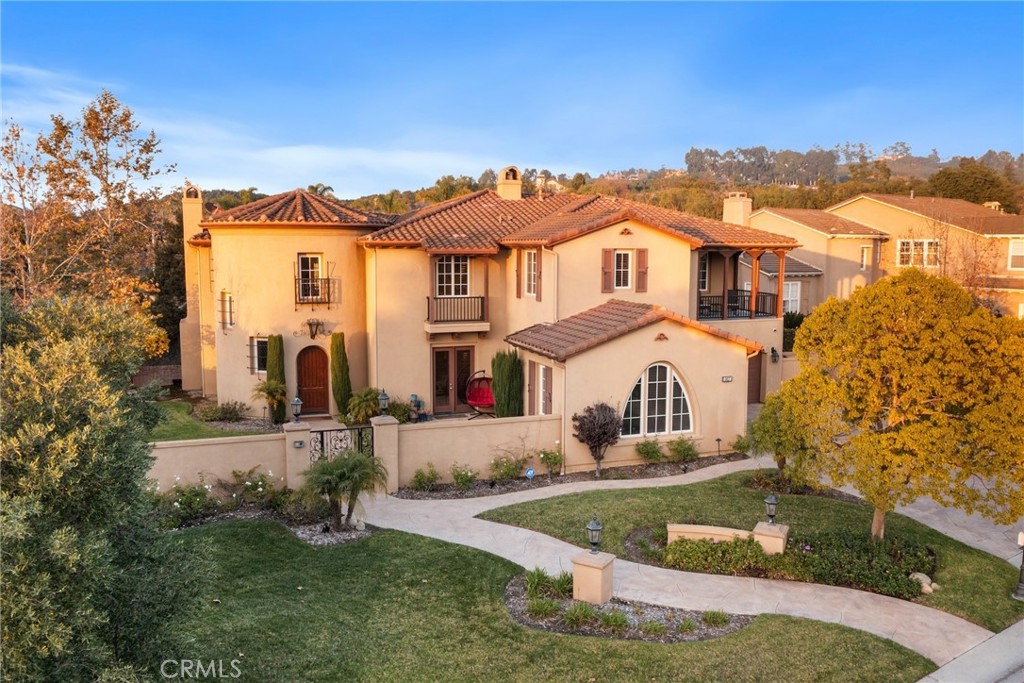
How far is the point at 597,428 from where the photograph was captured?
18.0 meters

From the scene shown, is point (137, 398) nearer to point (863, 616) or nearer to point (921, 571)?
point (863, 616)

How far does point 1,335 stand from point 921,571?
42.3 ft

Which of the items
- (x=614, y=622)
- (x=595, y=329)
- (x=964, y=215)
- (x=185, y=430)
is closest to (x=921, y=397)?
(x=614, y=622)

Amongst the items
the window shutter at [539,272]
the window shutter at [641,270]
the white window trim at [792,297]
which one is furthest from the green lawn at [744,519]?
the white window trim at [792,297]

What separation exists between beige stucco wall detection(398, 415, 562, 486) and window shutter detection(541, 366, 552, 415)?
179cm

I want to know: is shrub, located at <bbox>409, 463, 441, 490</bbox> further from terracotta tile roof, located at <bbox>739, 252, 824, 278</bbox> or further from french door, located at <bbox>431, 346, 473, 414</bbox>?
terracotta tile roof, located at <bbox>739, 252, 824, 278</bbox>

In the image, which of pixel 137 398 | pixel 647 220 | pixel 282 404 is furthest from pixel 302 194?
pixel 137 398

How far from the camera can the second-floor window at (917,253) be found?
38688 millimetres

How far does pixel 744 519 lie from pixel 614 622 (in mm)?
5298

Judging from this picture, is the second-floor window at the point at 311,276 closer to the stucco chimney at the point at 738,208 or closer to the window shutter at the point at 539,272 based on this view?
A: the window shutter at the point at 539,272

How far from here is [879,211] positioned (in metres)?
42.1

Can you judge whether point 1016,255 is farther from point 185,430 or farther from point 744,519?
point 185,430

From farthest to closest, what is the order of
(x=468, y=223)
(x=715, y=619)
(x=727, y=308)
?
(x=727, y=308)
(x=468, y=223)
(x=715, y=619)

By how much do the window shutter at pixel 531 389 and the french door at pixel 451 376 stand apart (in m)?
3.97
